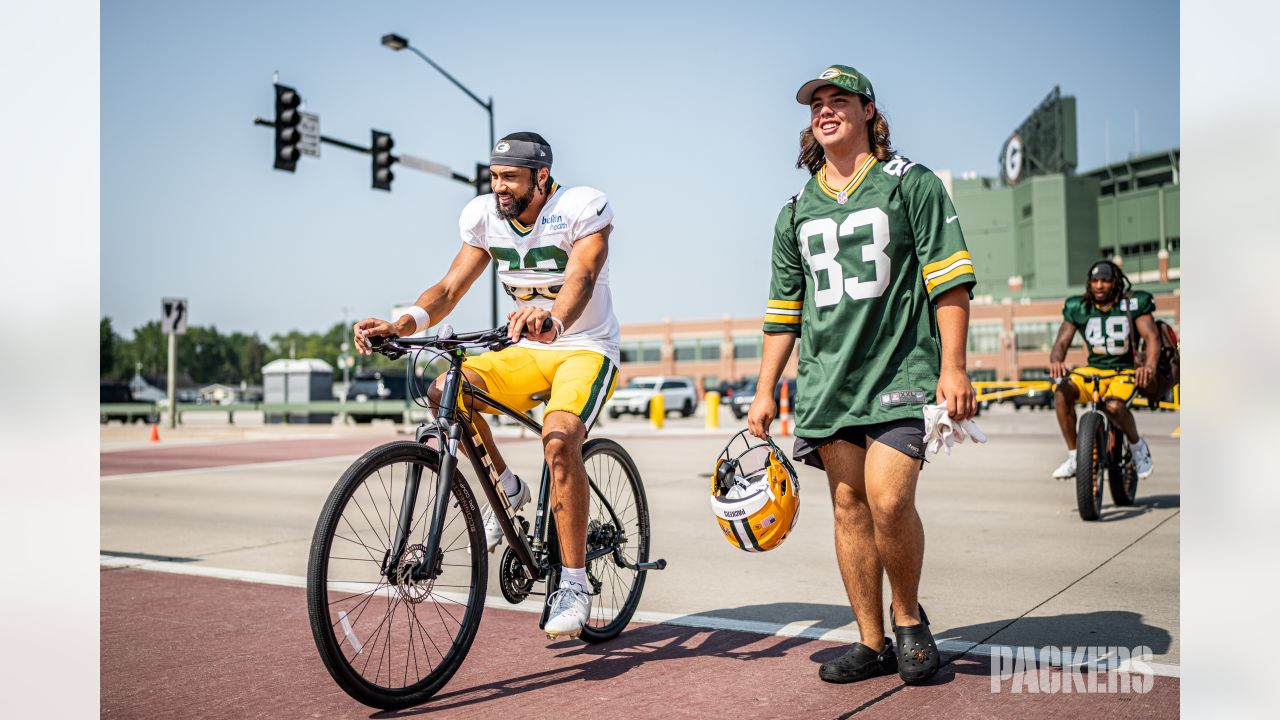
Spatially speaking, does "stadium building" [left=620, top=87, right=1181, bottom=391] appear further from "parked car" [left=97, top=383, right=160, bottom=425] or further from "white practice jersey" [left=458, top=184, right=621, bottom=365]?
"white practice jersey" [left=458, top=184, right=621, bottom=365]

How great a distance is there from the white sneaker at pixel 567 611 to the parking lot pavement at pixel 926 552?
0.96 m

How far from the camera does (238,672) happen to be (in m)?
4.00

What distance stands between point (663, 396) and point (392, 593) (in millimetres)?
38621

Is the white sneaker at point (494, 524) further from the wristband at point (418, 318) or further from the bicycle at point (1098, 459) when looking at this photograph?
the bicycle at point (1098, 459)

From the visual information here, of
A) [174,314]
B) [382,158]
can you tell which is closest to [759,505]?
[382,158]

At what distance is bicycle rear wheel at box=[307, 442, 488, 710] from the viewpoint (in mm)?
3252

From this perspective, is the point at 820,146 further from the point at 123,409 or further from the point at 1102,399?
the point at 123,409

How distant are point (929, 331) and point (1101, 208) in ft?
374

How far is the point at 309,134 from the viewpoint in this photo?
17359mm

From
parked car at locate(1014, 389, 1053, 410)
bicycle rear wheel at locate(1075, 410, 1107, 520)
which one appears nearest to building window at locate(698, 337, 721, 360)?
parked car at locate(1014, 389, 1053, 410)

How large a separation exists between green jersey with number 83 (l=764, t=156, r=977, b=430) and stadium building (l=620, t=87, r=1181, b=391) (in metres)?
94.9

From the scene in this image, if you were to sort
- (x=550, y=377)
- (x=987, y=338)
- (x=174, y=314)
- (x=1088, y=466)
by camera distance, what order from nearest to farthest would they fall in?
(x=550, y=377), (x=1088, y=466), (x=174, y=314), (x=987, y=338)

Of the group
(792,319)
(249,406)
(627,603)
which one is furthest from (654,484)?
(249,406)
